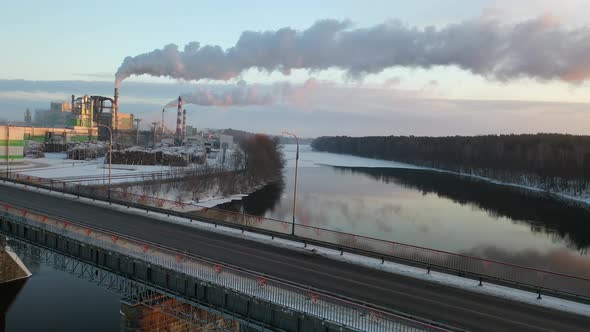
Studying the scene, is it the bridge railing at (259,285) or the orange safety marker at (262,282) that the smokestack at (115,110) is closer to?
the bridge railing at (259,285)

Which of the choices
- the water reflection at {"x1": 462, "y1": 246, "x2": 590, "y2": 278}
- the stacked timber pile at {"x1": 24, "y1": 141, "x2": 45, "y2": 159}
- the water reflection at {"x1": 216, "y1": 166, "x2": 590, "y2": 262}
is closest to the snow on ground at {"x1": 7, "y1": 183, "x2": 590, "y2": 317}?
the water reflection at {"x1": 216, "y1": 166, "x2": 590, "y2": 262}

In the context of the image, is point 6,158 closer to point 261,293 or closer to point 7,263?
point 7,263

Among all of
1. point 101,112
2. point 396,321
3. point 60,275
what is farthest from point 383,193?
point 101,112

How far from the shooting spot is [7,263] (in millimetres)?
31109

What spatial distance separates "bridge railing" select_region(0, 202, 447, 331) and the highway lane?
1771mm

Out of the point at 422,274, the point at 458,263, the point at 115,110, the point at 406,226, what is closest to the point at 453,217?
the point at 406,226

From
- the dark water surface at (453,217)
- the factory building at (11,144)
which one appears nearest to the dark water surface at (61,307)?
the dark water surface at (453,217)

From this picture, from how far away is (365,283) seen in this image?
1881 centimetres

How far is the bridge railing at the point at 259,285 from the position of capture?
1352 centimetres

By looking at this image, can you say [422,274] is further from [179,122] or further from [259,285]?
[179,122]

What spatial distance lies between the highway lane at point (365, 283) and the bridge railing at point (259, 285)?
5.81 ft

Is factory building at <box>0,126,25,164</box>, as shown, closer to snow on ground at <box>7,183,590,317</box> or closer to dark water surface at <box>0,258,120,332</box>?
dark water surface at <box>0,258,120,332</box>

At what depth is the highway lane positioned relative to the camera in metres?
15.6

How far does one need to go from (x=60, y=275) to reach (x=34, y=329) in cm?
837
